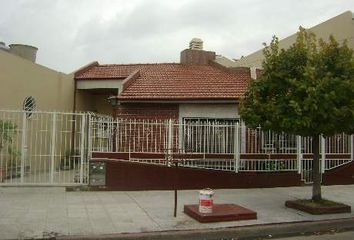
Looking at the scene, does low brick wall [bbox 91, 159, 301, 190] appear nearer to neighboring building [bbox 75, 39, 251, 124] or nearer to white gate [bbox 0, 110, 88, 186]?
white gate [bbox 0, 110, 88, 186]

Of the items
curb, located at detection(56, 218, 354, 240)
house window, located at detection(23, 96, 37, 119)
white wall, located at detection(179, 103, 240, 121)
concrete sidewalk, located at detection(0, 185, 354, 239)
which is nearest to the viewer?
curb, located at detection(56, 218, 354, 240)

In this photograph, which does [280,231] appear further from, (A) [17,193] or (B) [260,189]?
(A) [17,193]

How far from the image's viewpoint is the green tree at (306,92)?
33.0ft

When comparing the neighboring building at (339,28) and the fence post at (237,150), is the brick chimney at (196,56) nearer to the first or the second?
the neighboring building at (339,28)

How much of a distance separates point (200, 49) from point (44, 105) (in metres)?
7.49

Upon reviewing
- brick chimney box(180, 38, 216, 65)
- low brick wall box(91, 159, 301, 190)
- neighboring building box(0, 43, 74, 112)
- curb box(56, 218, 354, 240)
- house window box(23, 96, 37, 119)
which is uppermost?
brick chimney box(180, 38, 216, 65)

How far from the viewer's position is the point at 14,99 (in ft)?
52.2

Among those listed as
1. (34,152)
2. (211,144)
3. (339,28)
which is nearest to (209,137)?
(211,144)

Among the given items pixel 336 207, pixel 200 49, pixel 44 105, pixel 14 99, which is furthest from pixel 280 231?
pixel 200 49

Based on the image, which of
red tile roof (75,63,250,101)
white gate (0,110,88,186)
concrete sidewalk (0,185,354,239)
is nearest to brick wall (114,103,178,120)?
red tile roof (75,63,250,101)

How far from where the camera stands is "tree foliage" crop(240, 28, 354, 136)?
10070 mm

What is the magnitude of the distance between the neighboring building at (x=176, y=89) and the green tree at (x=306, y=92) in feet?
13.8

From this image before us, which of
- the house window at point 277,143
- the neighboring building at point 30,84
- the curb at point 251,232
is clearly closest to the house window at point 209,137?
the house window at point 277,143

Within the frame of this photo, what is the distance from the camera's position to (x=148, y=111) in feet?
54.0
